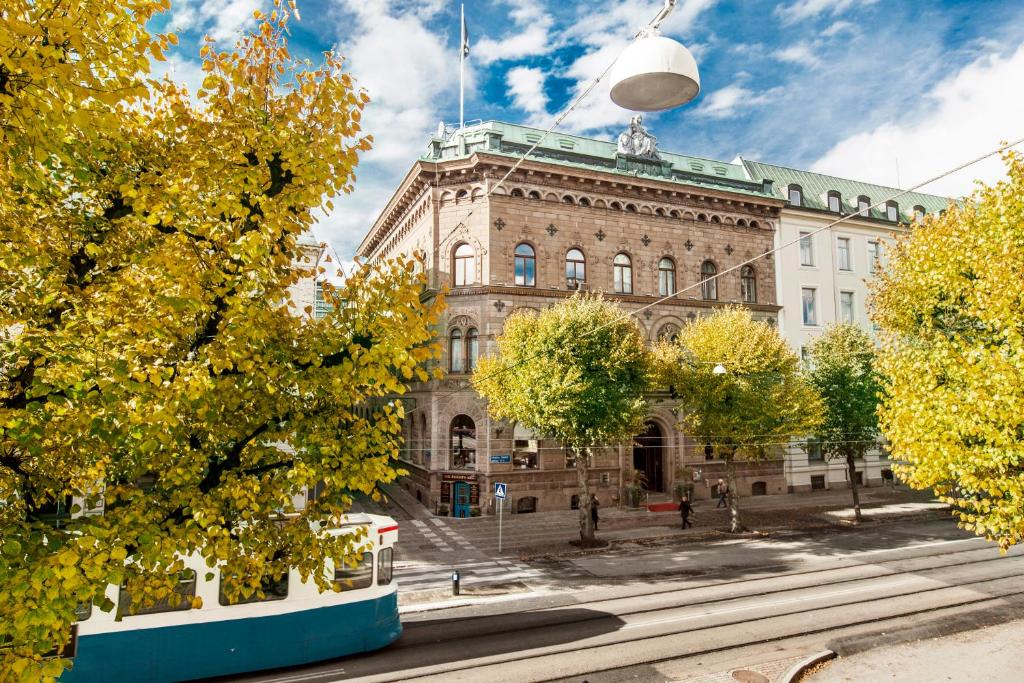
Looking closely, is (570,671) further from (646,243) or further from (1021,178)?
(646,243)

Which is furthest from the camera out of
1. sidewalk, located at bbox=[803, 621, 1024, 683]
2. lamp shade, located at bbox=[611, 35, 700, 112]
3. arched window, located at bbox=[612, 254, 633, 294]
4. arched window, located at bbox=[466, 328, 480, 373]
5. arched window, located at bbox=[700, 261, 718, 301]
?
arched window, located at bbox=[700, 261, 718, 301]

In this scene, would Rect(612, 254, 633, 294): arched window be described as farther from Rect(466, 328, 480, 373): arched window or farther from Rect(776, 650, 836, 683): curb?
Rect(776, 650, 836, 683): curb

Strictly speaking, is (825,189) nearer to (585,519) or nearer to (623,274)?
(623,274)

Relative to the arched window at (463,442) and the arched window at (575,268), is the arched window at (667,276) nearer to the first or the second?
the arched window at (575,268)

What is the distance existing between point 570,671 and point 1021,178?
1383cm

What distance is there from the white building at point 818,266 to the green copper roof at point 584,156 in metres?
2.89

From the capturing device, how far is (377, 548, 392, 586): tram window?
41.6 ft

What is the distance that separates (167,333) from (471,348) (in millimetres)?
24348

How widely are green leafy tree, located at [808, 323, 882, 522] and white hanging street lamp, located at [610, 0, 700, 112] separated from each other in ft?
82.2

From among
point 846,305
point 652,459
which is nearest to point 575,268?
point 652,459

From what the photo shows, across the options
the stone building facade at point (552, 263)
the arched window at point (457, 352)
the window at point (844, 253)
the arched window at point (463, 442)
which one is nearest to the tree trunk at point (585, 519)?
the stone building facade at point (552, 263)

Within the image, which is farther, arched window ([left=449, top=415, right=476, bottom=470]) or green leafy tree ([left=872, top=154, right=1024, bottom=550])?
arched window ([left=449, top=415, right=476, bottom=470])

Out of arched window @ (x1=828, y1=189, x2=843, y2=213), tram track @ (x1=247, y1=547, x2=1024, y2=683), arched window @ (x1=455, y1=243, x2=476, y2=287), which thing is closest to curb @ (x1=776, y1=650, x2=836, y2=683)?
tram track @ (x1=247, y1=547, x2=1024, y2=683)

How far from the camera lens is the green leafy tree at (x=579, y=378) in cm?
2266
